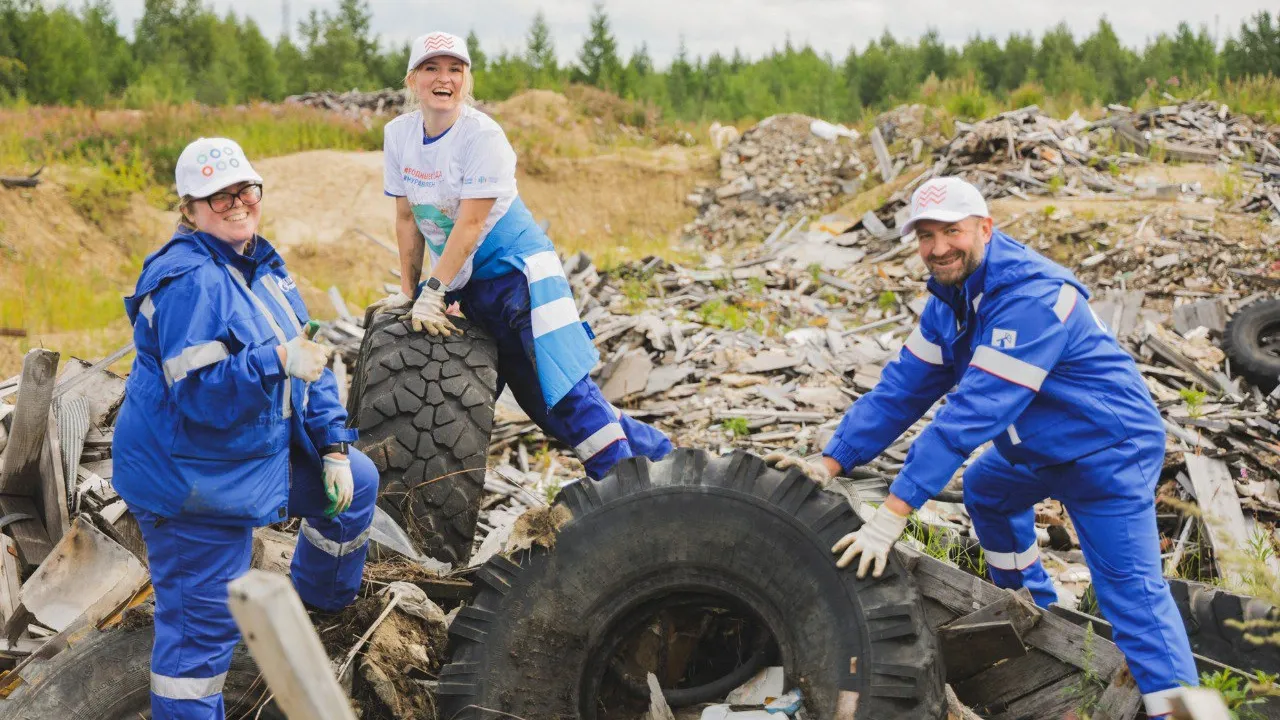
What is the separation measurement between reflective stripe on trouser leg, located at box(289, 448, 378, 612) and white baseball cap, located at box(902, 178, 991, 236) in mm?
2298

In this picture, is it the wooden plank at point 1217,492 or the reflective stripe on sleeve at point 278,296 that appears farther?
the wooden plank at point 1217,492

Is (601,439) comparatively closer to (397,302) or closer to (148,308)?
(397,302)

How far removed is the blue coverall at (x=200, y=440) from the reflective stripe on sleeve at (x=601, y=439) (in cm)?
175

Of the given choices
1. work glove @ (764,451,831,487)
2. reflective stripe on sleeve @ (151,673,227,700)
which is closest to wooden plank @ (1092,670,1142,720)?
work glove @ (764,451,831,487)

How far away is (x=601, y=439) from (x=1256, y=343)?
630 centimetres

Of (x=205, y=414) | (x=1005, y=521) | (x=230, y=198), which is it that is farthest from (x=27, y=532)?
(x=1005, y=521)

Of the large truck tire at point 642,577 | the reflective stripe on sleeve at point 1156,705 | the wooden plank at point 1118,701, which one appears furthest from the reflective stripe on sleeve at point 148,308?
the reflective stripe on sleeve at point 1156,705

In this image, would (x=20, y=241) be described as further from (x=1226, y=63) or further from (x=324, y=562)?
(x=1226, y=63)

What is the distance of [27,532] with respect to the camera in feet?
15.4

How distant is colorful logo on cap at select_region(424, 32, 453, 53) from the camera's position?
4.62 metres

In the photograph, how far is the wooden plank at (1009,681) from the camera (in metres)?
3.55

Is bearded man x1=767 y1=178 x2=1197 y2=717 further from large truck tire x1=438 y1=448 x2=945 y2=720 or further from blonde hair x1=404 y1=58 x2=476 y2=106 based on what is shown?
blonde hair x1=404 y1=58 x2=476 y2=106

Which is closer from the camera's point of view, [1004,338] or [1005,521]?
[1004,338]

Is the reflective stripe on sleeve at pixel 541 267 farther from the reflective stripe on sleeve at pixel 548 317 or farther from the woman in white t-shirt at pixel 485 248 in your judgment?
the reflective stripe on sleeve at pixel 548 317
